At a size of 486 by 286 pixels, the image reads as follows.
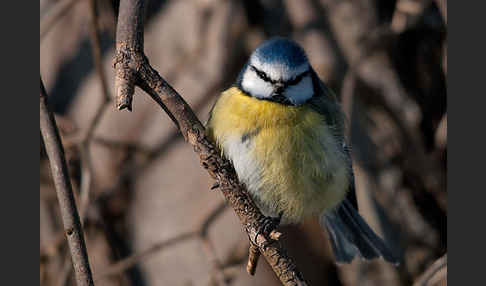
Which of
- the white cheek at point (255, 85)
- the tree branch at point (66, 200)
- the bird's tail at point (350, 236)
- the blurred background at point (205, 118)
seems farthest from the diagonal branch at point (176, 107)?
the blurred background at point (205, 118)

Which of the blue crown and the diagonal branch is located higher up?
the blue crown

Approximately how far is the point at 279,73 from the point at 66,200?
0.67 metres

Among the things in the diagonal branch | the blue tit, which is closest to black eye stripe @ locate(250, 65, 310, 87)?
the blue tit

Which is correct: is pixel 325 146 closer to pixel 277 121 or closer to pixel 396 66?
pixel 277 121

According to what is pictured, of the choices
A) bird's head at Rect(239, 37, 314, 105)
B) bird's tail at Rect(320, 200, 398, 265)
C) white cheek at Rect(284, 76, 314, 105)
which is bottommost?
bird's tail at Rect(320, 200, 398, 265)

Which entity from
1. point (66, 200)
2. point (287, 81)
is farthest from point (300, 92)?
point (66, 200)

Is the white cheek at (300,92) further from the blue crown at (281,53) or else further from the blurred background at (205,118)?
the blurred background at (205,118)

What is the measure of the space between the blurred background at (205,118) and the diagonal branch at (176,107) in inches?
33.3

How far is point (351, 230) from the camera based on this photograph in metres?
1.95

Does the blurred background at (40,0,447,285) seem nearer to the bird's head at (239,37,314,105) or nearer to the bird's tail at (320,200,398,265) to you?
the bird's tail at (320,200,398,265)

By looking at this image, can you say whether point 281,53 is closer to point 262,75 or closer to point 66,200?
point 262,75

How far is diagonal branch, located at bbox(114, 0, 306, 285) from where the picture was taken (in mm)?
1022

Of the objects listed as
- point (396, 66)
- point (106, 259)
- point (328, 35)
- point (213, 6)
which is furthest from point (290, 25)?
point (106, 259)

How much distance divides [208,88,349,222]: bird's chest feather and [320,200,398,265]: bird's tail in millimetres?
354
